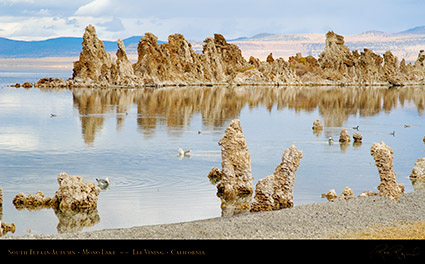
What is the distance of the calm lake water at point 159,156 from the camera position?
25.1m

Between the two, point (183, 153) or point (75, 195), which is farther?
point (183, 153)

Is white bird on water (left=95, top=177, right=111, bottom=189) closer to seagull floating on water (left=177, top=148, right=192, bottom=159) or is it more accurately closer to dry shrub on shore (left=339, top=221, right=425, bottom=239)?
seagull floating on water (left=177, top=148, right=192, bottom=159)

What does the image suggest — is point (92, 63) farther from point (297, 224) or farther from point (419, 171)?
point (297, 224)

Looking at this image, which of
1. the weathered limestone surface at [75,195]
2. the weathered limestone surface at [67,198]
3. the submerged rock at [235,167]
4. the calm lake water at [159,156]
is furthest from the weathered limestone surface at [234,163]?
the weathered limestone surface at [75,195]

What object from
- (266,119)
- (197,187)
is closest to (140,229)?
(197,187)

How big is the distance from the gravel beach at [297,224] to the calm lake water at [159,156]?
3872 mm

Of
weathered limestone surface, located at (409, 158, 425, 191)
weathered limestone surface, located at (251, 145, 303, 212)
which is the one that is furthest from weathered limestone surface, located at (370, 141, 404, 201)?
weathered limestone surface, located at (409, 158, 425, 191)

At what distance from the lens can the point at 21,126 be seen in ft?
200

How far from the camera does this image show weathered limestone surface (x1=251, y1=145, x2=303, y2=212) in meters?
24.5

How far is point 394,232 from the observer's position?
1853 cm

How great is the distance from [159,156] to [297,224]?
2138 cm
